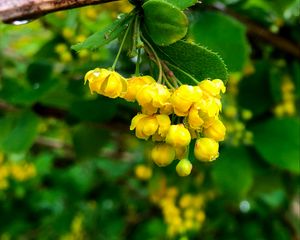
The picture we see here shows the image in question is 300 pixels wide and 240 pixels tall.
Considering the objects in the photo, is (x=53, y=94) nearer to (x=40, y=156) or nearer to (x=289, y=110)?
(x=289, y=110)

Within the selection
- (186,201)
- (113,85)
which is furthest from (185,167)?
(186,201)

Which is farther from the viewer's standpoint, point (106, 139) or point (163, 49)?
point (106, 139)

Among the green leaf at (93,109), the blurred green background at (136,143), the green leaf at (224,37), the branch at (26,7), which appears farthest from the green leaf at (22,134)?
the branch at (26,7)

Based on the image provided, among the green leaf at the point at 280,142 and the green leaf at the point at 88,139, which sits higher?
the green leaf at the point at 280,142

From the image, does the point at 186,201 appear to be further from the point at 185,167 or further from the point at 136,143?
the point at 185,167

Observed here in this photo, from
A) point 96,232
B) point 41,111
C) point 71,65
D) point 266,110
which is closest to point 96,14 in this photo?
point 71,65

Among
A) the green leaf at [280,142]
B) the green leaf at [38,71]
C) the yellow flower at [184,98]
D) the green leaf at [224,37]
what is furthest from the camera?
the green leaf at [38,71]

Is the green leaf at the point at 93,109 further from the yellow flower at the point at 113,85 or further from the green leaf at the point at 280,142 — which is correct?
the yellow flower at the point at 113,85

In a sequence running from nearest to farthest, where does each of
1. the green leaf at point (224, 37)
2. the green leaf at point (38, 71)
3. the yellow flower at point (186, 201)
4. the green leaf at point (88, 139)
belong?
the green leaf at point (224, 37) < the green leaf at point (38, 71) < the green leaf at point (88, 139) < the yellow flower at point (186, 201)
